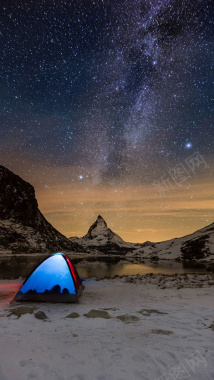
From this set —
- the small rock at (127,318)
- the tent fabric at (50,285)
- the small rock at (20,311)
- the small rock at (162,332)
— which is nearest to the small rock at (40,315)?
the small rock at (20,311)

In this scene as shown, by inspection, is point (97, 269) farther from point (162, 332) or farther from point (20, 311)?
point (162, 332)

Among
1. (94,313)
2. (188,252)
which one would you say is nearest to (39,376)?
(94,313)

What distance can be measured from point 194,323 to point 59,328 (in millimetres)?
4298

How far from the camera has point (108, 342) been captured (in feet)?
17.7

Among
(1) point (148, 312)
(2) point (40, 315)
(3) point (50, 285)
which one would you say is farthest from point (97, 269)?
(2) point (40, 315)

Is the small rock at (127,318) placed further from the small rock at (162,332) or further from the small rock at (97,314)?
the small rock at (162,332)

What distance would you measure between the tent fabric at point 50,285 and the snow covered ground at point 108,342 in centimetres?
47

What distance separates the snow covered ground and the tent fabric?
473 millimetres

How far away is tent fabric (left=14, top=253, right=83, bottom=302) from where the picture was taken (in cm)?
939

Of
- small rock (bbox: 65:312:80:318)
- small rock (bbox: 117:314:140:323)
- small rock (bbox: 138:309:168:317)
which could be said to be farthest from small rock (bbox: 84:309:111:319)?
small rock (bbox: 138:309:168:317)

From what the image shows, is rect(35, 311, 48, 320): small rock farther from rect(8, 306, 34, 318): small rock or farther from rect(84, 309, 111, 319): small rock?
rect(84, 309, 111, 319): small rock

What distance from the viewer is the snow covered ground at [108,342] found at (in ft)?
13.4

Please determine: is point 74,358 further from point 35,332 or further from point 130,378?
point 35,332

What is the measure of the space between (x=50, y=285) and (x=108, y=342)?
5.12 meters
